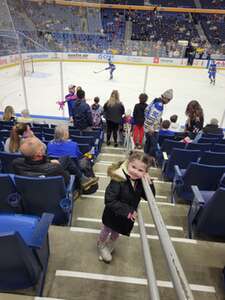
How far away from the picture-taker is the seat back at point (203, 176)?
2.54 meters

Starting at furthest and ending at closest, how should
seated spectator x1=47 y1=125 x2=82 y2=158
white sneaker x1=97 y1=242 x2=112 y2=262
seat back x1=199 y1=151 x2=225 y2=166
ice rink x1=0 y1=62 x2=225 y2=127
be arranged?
ice rink x1=0 y1=62 x2=225 y2=127 → seat back x1=199 y1=151 x2=225 y2=166 → seated spectator x1=47 y1=125 x2=82 y2=158 → white sneaker x1=97 y1=242 x2=112 y2=262

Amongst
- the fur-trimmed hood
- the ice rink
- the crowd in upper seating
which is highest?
the crowd in upper seating

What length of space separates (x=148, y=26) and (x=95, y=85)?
18.2 metres

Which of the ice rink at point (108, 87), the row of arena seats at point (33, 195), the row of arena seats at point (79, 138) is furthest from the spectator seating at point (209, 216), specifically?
the ice rink at point (108, 87)

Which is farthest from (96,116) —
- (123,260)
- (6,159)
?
(123,260)

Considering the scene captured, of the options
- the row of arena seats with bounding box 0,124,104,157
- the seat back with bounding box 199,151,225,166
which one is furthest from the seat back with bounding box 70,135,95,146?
the seat back with bounding box 199,151,225,166

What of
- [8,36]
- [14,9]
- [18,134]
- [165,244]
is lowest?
[18,134]

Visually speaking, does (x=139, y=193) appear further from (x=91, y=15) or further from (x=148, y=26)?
(x=148, y=26)

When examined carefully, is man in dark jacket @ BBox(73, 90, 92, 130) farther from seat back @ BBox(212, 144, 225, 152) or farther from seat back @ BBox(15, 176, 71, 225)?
seat back @ BBox(15, 176, 71, 225)

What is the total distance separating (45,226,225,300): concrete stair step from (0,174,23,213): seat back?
0.37 m

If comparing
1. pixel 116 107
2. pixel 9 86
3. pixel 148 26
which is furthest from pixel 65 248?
pixel 148 26

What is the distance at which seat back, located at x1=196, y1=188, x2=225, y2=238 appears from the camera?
1.86 m

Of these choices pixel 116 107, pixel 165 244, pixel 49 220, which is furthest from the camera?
pixel 116 107

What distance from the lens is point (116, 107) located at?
500cm
